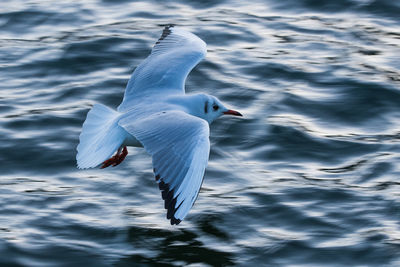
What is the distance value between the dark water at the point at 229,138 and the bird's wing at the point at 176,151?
0.68 meters

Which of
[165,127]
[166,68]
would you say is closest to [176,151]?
[165,127]

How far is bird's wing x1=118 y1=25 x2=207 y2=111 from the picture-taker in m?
7.14

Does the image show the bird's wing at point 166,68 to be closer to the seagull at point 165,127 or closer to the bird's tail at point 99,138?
the seagull at point 165,127

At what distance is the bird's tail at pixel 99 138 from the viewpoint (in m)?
6.04

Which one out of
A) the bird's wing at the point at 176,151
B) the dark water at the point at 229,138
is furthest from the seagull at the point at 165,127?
the dark water at the point at 229,138

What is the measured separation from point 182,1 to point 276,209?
516 cm

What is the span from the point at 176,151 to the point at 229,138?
221 cm

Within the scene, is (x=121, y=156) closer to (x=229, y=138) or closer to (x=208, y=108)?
(x=208, y=108)

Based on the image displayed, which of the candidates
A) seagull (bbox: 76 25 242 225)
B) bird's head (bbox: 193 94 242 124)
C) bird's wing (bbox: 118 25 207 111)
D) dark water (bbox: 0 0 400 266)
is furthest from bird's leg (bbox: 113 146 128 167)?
bird's head (bbox: 193 94 242 124)

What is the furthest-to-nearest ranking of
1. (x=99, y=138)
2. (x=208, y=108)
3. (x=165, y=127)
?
(x=208, y=108), (x=99, y=138), (x=165, y=127)

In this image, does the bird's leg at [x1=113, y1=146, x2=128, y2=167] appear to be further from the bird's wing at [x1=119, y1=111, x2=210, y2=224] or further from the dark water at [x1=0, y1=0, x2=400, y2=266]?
the bird's wing at [x1=119, y1=111, x2=210, y2=224]

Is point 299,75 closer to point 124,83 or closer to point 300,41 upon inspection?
point 300,41

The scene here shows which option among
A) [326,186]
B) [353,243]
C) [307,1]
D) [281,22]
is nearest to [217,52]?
[281,22]

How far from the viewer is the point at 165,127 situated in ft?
19.7
